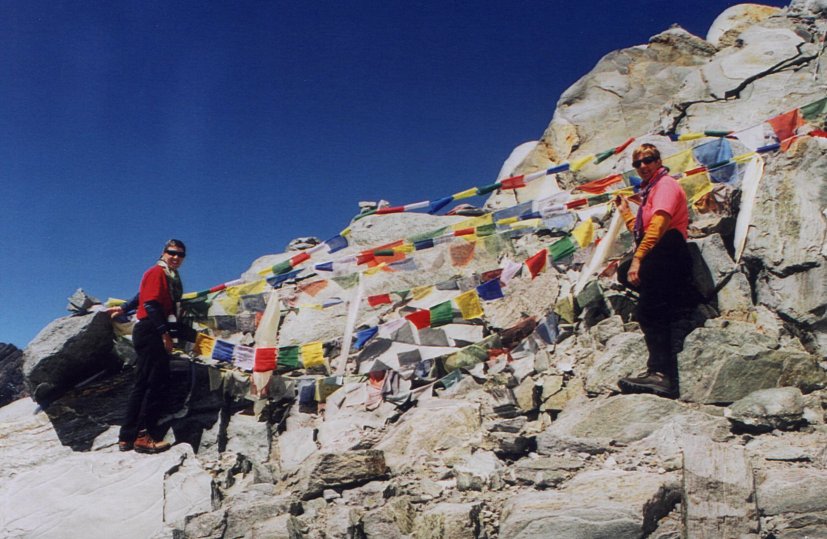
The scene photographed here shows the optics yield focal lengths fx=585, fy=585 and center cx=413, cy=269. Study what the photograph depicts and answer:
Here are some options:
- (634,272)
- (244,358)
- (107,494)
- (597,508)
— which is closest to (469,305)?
(634,272)

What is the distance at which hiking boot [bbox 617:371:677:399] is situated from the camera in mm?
6387

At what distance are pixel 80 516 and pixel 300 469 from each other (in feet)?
10.2

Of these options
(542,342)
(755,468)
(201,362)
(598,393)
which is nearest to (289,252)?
(201,362)

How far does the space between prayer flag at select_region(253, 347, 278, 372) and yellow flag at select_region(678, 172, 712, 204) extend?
713 centimetres

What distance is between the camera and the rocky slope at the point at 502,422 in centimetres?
496

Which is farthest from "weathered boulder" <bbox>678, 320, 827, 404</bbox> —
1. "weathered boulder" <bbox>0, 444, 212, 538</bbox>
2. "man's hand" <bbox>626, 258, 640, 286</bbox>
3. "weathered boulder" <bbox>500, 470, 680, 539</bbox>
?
"weathered boulder" <bbox>0, 444, 212, 538</bbox>

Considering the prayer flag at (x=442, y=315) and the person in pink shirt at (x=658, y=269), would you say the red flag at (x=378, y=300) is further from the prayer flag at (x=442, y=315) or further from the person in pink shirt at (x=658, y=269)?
the person in pink shirt at (x=658, y=269)

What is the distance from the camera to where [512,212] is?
1142 centimetres

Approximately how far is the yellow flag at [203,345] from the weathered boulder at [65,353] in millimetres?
1357

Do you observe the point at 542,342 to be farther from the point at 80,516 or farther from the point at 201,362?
the point at 80,516

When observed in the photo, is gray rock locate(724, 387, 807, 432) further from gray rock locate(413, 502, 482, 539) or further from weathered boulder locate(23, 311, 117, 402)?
weathered boulder locate(23, 311, 117, 402)

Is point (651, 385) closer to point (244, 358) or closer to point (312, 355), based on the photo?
point (312, 355)

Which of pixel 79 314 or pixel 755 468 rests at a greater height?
pixel 79 314

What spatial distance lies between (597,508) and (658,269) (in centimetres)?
294
